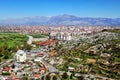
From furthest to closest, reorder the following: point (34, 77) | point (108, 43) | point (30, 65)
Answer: point (108, 43) < point (30, 65) < point (34, 77)

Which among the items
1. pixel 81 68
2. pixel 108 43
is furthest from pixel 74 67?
pixel 108 43

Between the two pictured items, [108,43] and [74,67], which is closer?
[74,67]

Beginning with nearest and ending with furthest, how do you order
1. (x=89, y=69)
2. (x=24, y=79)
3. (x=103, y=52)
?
1. (x=24, y=79)
2. (x=89, y=69)
3. (x=103, y=52)

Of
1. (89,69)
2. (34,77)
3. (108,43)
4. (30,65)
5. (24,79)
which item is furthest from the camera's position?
(108,43)

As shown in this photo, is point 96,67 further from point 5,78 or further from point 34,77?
point 5,78

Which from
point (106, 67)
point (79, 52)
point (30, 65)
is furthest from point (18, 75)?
point (79, 52)

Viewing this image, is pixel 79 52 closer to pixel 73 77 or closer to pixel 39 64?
pixel 39 64

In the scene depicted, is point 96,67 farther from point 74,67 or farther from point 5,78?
point 5,78

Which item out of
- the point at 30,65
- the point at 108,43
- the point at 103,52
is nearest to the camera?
the point at 30,65

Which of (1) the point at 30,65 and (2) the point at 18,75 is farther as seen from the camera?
(1) the point at 30,65
